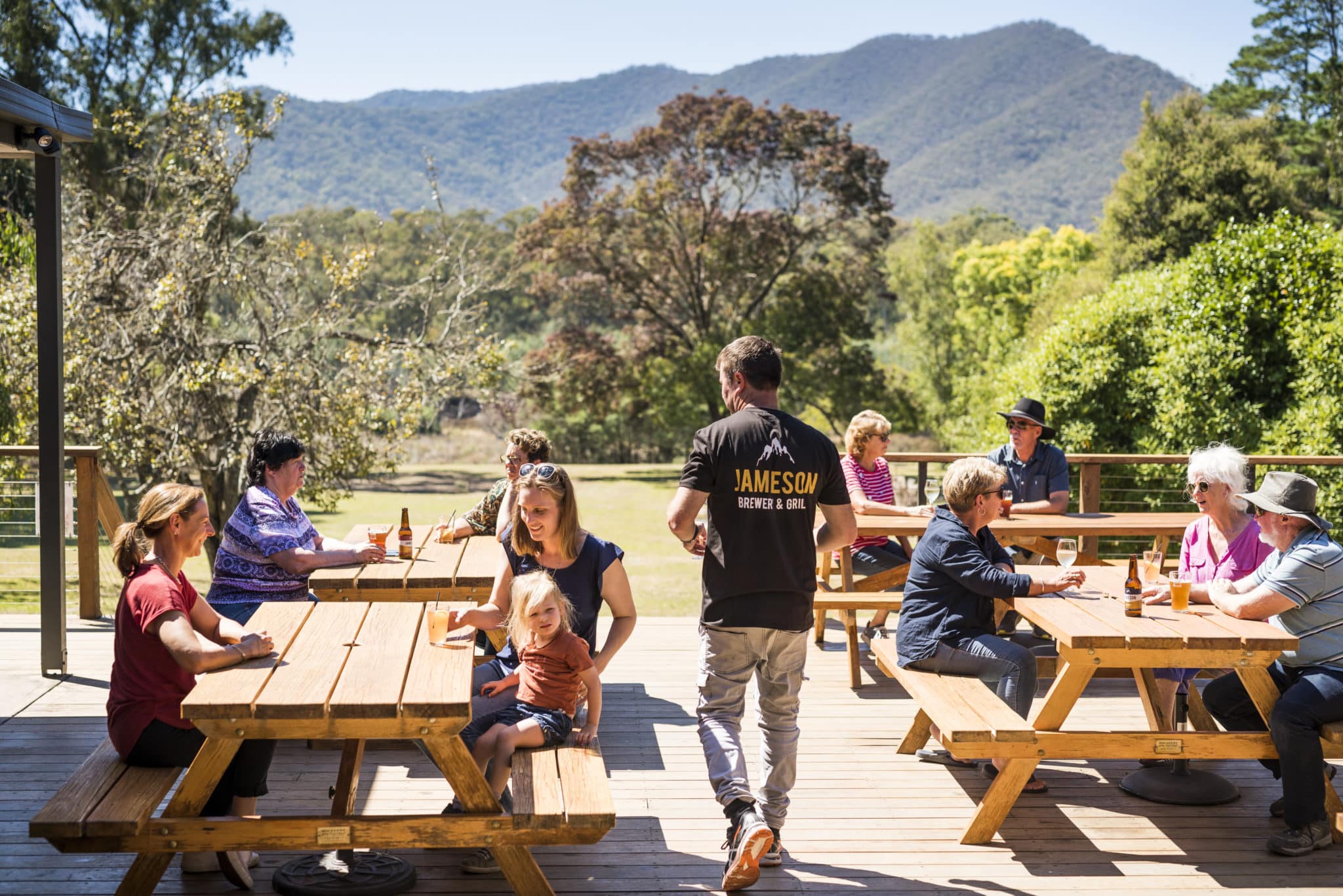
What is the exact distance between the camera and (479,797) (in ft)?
9.91

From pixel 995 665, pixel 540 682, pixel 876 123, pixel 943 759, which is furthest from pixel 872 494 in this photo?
pixel 876 123

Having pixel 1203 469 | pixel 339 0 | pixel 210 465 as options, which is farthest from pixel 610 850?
pixel 339 0

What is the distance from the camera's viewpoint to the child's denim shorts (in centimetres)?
339

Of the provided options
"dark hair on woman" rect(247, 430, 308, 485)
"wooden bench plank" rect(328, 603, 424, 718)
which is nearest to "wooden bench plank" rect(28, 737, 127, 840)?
"wooden bench plank" rect(328, 603, 424, 718)

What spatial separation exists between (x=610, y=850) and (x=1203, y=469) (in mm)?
2591

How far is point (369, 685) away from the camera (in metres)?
2.90

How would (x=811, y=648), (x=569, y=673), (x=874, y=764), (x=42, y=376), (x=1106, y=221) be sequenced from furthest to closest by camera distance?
(x=1106, y=221), (x=811, y=648), (x=42, y=376), (x=874, y=764), (x=569, y=673)

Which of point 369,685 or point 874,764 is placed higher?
point 369,685

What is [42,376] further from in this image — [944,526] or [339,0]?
[339,0]

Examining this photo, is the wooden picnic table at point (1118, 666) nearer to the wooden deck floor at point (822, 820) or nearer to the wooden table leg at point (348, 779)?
the wooden deck floor at point (822, 820)

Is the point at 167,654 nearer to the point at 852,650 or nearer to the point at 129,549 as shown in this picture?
the point at 129,549

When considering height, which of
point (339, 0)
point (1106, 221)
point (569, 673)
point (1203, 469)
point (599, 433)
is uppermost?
point (339, 0)

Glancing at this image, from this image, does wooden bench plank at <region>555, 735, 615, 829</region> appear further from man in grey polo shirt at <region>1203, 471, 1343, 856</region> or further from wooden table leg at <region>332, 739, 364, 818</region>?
man in grey polo shirt at <region>1203, 471, 1343, 856</region>

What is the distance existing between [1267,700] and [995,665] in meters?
0.90
